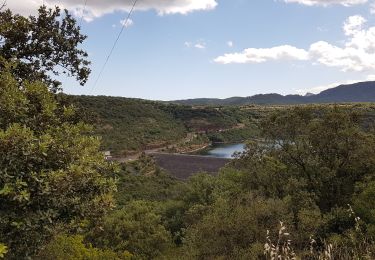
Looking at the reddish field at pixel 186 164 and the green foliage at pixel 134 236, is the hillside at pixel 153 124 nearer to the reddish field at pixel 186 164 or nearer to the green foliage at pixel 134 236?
the reddish field at pixel 186 164

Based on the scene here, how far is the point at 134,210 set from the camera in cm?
3666

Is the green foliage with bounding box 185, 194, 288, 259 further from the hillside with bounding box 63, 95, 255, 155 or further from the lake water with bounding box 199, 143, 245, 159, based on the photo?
the lake water with bounding box 199, 143, 245, 159

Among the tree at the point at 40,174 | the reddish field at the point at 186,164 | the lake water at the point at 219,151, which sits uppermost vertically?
the tree at the point at 40,174

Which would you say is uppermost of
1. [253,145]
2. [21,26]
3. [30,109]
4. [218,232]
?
[21,26]

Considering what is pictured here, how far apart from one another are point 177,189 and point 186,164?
174ft

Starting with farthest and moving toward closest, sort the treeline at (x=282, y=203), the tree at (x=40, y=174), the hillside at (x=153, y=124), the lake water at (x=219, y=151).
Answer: the lake water at (x=219, y=151) < the hillside at (x=153, y=124) < the treeline at (x=282, y=203) < the tree at (x=40, y=174)

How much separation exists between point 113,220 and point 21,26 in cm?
2401

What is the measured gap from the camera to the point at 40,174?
299 inches

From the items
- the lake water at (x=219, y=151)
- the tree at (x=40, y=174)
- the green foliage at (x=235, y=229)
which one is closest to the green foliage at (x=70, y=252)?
the tree at (x=40, y=174)

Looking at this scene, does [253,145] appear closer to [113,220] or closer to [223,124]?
[113,220]

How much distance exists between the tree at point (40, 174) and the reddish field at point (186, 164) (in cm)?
7938

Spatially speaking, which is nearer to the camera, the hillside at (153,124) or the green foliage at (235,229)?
the green foliage at (235,229)

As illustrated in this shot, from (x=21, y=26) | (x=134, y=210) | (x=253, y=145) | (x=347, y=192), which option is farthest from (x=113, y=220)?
(x=21, y=26)

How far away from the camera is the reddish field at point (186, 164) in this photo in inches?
3615
